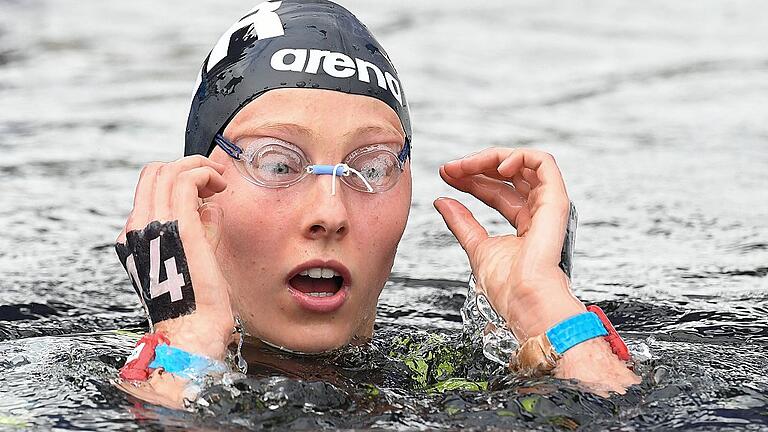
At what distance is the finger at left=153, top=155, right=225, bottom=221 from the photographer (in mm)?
3846

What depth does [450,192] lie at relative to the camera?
858cm

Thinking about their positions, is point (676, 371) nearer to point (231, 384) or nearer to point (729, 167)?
point (231, 384)

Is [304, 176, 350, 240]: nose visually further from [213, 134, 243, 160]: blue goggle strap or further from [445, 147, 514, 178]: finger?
[445, 147, 514, 178]: finger

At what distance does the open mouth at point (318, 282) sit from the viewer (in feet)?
13.1

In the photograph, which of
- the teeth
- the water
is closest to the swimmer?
the teeth

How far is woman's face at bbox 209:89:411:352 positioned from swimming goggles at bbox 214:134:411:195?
0.07 feet

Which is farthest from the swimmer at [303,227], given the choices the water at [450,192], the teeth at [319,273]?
the water at [450,192]

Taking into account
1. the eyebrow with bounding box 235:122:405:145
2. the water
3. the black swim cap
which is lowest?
the water

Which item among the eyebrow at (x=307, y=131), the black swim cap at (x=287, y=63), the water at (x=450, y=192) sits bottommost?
the water at (x=450, y=192)

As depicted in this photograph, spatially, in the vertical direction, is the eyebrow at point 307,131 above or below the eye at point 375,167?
above

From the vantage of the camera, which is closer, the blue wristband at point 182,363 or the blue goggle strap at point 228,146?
the blue wristband at point 182,363

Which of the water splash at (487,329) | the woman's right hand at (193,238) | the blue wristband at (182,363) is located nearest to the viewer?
the blue wristband at (182,363)

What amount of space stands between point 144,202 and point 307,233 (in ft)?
1.77

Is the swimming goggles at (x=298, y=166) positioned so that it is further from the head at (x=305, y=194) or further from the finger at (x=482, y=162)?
the finger at (x=482, y=162)
